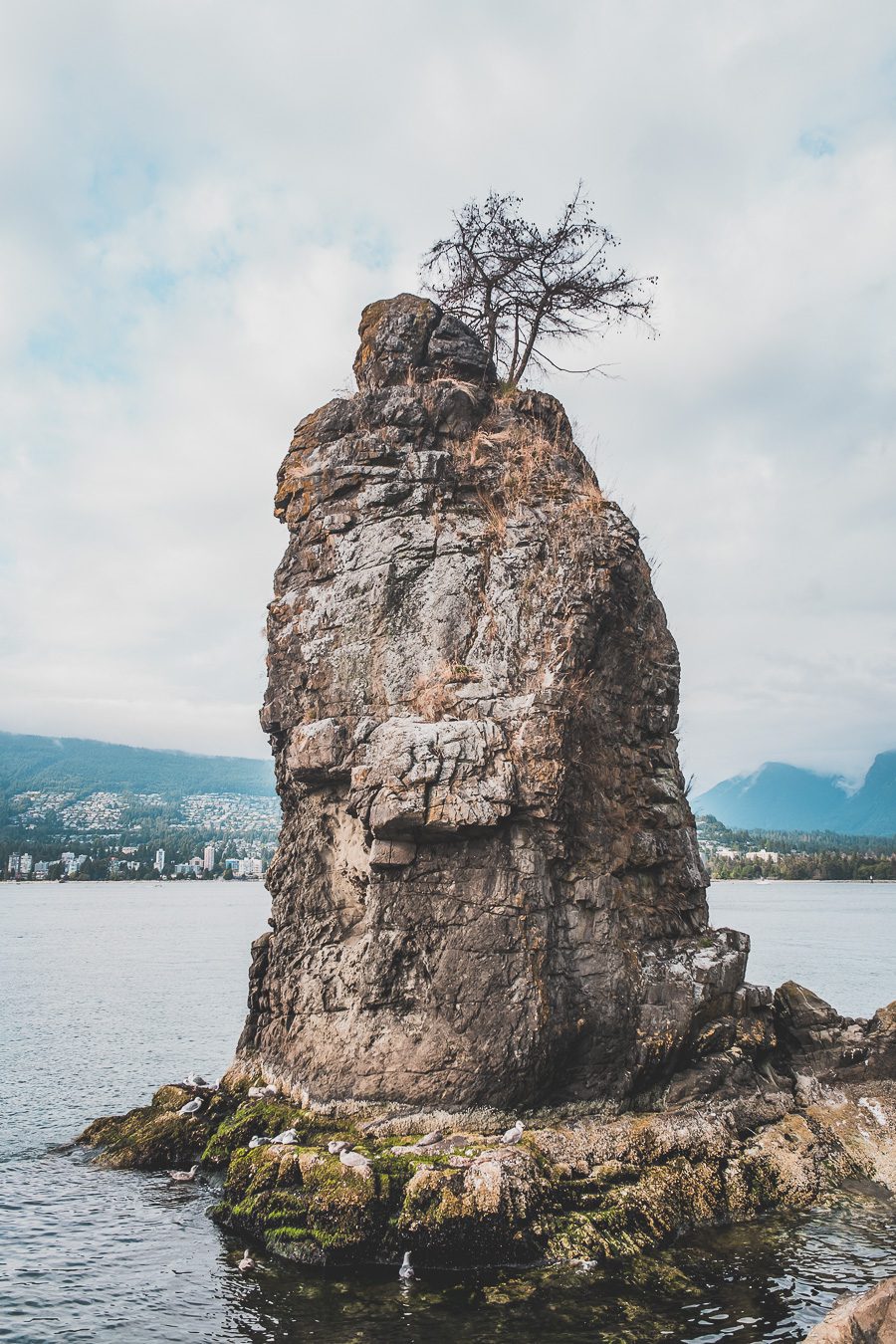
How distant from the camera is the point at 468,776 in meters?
14.8

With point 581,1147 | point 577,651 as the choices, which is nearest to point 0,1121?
point 581,1147

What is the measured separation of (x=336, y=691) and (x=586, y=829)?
5362 millimetres

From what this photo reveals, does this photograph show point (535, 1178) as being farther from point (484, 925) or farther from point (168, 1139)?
point (168, 1139)

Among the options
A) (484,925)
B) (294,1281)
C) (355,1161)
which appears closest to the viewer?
(294,1281)

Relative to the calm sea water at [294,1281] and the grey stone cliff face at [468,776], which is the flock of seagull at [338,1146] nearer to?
the calm sea water at [294,1281]

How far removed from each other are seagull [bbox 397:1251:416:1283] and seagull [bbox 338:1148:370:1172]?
3.92 feet

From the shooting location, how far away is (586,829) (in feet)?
52.2

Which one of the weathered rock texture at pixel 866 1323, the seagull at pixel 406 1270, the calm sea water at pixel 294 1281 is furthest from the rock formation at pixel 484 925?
the weathered rock texture at pixel 866 1323

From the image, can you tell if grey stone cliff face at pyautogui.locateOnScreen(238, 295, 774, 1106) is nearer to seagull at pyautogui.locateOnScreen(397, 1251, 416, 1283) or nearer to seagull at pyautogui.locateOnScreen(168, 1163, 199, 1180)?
seagull at pyautogui.locateOnScreen(168, 1163, 199, 1180)

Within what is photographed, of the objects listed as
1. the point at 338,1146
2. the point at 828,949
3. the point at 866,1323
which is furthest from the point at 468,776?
the point at 828,949

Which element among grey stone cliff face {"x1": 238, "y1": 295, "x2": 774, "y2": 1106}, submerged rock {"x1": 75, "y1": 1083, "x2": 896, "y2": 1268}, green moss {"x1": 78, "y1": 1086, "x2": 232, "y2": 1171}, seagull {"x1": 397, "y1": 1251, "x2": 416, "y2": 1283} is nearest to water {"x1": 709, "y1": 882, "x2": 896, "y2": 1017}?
submerged rock {"x1": 75, "y1": 1083, "x2": 896, "y2": 1268}

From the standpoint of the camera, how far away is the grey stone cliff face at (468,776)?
14.6 meters

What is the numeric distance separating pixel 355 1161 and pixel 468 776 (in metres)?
5.87

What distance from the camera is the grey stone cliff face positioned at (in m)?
14.6
